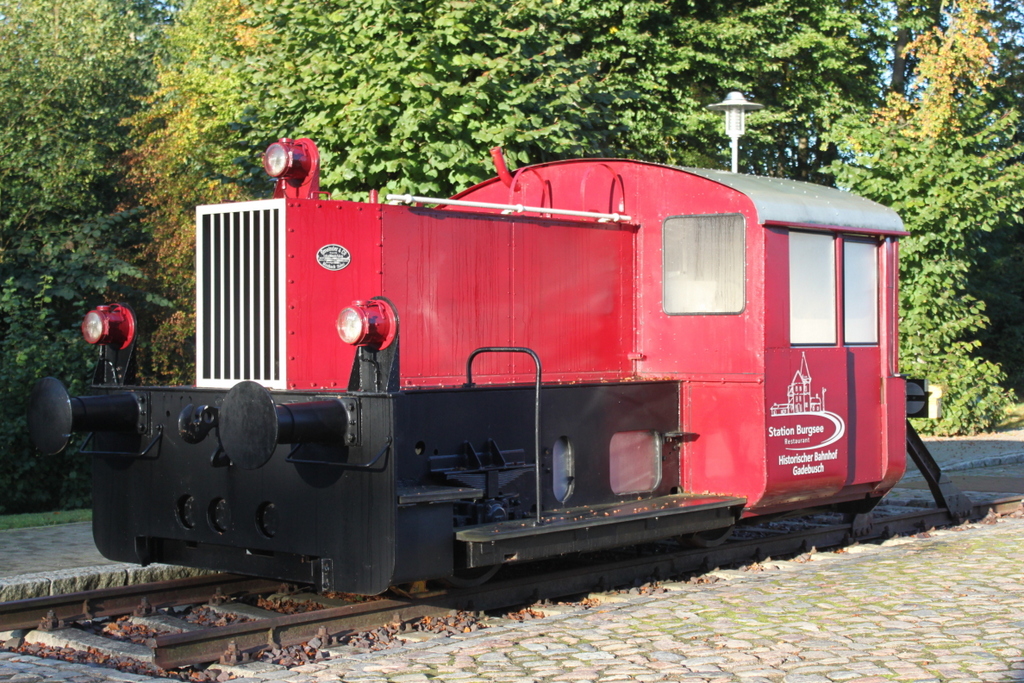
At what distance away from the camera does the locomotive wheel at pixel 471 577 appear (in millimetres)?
6840

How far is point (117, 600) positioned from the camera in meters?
6.73

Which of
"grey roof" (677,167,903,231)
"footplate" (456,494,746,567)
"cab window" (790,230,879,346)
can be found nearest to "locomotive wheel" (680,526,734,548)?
"footplate" (456,494,746,567)

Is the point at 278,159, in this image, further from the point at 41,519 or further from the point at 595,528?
the point at 41,519

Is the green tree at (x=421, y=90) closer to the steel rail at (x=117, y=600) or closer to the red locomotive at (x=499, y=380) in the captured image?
the red locomotive at (x=499, y=380)

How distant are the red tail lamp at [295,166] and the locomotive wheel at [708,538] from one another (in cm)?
394

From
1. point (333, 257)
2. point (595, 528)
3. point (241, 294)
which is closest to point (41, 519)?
point (241, 294)

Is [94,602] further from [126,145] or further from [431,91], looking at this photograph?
[126,145]

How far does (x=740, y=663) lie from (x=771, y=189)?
3.78m

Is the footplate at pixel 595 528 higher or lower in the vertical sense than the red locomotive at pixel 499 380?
lower

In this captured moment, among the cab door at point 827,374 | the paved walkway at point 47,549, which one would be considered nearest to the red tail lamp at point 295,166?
the paved walkway at point 47,549

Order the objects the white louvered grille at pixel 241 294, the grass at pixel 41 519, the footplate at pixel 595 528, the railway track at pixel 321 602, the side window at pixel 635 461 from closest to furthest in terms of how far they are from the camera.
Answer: the railway track at pixel 321 602, the footplate at pixel 595 528, the white louvered grille at pixel 241 294, the side window at pixel 635 461, the grass at pixel 41 519

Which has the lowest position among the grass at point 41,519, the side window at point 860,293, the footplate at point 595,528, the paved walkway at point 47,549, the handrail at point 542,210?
the paved walkway at point 47,549

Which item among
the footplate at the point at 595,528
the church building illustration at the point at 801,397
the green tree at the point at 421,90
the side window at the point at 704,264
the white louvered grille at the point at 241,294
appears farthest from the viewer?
the green tree at the point at 421,90

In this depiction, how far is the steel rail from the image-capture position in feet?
20.8
